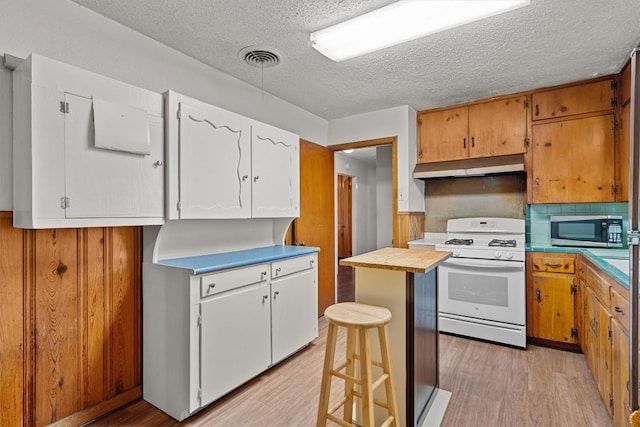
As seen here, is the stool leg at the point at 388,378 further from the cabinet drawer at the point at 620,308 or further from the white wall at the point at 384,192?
the white wall at the point at 384,192

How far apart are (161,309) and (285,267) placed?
933 millimetres

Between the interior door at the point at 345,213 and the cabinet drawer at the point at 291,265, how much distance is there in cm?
443

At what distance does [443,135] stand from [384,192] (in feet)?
4.60

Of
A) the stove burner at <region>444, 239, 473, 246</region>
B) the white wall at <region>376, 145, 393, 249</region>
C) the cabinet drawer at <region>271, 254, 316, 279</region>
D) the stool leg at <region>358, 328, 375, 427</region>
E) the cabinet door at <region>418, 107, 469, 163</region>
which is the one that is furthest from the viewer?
the white wall at <region>376, 145, 393, 249</region>

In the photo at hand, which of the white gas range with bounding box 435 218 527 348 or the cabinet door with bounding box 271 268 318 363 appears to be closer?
the cabinet door with bounding box 271 268 318 363

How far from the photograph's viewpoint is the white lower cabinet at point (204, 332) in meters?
1.92

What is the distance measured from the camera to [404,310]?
1727 mm

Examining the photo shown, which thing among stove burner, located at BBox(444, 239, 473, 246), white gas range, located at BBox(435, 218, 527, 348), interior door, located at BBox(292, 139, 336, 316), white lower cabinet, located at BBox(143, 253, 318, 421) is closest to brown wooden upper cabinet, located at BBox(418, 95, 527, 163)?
A: white gas range, located at BBox(435, 218, 527, 348)

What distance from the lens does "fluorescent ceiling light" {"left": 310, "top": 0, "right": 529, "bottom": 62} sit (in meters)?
1.75

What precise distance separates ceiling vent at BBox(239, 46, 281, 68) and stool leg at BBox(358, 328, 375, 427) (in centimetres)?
196

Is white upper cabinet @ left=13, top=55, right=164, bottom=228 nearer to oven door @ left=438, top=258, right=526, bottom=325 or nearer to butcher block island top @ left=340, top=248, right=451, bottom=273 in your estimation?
butcher block island top @ left=340, top=248, right=451, bottom=273

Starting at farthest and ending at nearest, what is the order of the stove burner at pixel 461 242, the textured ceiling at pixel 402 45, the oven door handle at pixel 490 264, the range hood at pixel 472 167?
the stove burner at pixel 461 242
the range hood at pixel 472 167
the oven door handle at pixel 490 264
the textured ceiling at pixel 402 45

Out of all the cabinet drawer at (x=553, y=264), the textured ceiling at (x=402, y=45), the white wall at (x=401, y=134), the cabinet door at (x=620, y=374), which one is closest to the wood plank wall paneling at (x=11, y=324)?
the textured ceiling at (x=402, y=45)

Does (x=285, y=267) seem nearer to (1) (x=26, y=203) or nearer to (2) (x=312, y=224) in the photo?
(2) (x=312, y=224)
